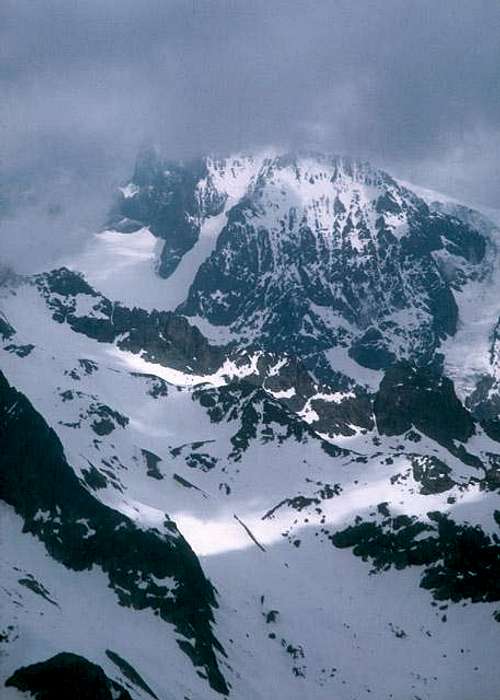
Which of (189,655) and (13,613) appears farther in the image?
(189,655)

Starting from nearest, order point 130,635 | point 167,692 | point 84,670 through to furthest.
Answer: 1. point 84,670
2. point 167,692
3. point 130,635

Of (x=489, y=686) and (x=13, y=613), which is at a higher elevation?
(x=489, y=686)

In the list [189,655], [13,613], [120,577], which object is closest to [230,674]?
→ [189,655]

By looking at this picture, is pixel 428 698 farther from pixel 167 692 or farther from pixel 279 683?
pixel 167 692

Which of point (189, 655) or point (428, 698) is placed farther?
point (428, 698)

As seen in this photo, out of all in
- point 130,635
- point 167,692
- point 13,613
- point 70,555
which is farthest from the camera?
point 70,555

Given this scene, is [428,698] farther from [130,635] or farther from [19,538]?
[19,538]

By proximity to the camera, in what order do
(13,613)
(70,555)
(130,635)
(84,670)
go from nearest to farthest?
(84,670) < (13,613) < (130,635) < (70,555)

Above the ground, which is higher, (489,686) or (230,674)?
(489,686)

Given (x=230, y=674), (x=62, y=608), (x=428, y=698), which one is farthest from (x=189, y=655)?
(x=428, y=698)
